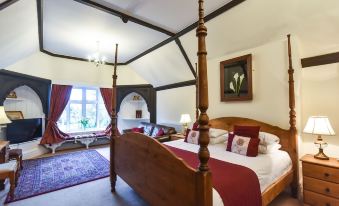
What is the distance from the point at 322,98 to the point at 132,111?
18.7 ft

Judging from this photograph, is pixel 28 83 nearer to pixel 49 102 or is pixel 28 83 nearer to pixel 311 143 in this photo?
pixel 49 102

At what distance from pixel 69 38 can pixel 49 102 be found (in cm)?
221

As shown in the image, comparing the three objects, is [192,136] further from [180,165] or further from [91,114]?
[91,114]

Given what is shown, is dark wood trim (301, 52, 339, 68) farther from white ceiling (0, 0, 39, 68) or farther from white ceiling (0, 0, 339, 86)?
white ceiling (0, 0, 39, 68)

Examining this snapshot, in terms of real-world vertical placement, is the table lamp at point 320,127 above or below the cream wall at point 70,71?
below

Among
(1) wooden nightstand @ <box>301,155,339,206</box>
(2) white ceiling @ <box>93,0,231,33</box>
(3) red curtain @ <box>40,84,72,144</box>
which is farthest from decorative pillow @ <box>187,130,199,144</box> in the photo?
(3) red curtain @ <box>40,84,72,144</box>

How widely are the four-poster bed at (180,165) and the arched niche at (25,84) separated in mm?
3164

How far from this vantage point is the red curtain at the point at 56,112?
17.1 ft

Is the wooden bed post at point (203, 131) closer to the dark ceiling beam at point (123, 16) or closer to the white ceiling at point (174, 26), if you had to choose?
the white ceiling at point (174, 26)

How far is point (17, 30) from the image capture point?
3.12m

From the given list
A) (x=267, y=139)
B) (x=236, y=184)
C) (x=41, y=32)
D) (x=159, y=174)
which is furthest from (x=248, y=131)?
(x=41, y=32)

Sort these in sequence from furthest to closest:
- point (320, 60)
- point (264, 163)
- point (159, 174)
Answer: point (320, 60) → point (264, 163) → point (159, 174)

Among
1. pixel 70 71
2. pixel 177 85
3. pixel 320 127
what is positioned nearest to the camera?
pixel 320 127

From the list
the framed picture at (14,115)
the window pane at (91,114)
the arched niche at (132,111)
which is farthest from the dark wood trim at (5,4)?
the arched niche at (132,111)
